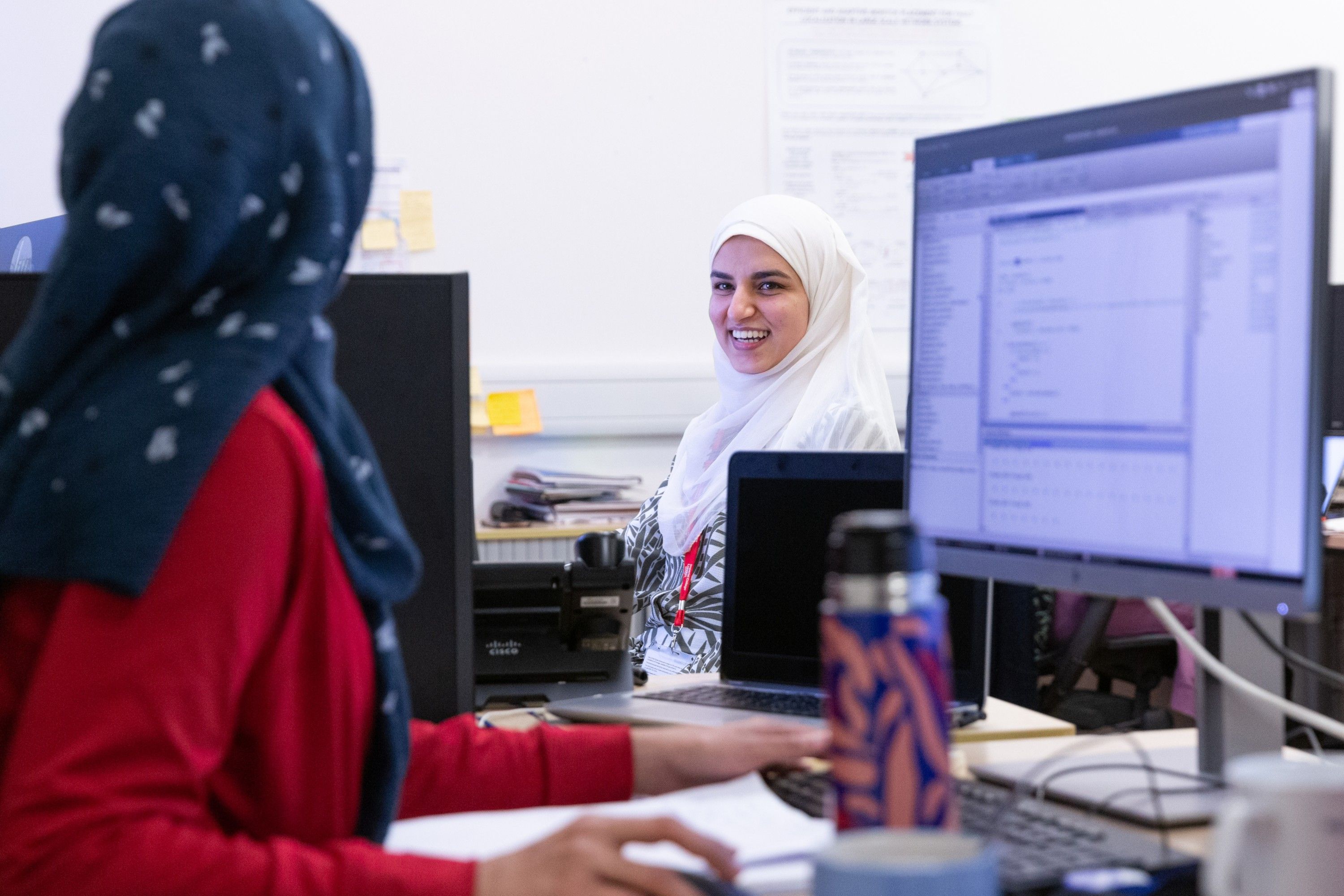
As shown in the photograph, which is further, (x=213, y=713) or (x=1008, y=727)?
(x=1008, y=727)

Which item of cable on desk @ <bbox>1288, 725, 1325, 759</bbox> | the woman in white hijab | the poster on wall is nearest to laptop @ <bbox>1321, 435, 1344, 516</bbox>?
the woman in white hijab

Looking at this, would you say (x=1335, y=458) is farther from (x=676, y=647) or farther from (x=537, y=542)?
(x=537, y=542)

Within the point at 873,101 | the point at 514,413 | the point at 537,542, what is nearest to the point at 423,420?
the point at 537,542

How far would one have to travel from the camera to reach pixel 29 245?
160cm

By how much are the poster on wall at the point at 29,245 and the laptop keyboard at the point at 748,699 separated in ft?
2.84

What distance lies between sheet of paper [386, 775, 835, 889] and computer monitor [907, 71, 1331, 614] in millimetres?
256

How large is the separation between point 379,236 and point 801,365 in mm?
1418

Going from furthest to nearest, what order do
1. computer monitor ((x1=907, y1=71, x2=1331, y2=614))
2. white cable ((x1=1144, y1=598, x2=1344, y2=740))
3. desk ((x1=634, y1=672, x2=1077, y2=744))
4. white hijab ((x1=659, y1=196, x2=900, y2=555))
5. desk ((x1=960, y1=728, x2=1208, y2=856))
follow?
1. white hijab ((x1=659, y1=196, x2=900, y2=555))
2. desk ((x1=634, y1=672, x2=1077, y2=744))
3. desk ((x1=960, y1=728, x2=1208, y2=856))
4. white cable ((x1=1144, y1=598, x2=1344, y2=740))
5. computer monitor ((x1=907, y1=71, x2=1331, y2=614))

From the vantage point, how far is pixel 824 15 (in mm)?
3699

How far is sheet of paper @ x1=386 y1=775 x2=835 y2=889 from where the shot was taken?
79 cm

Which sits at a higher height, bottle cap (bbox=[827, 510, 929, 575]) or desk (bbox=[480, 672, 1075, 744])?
bottle cap (bbox=[827, 510, 929, 575])

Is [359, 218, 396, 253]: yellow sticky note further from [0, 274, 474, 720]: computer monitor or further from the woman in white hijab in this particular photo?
[0, 274, 474, 720]: computer monitor

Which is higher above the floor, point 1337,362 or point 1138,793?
point 1337,362

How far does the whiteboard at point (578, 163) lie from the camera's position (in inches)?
137
